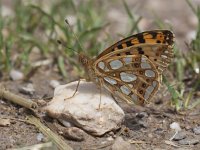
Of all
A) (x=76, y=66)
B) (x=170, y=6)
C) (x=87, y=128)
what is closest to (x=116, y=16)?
(x=170, y=6)

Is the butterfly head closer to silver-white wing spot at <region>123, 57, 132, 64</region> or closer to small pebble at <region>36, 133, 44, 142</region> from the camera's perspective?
silver-white wing spot at <region>123, 57, 132, 64</region>

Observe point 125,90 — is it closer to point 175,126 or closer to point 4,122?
point 175,126

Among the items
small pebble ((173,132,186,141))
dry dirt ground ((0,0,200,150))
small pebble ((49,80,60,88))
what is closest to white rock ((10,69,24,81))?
dry dirt ground ((0,0,200,150))

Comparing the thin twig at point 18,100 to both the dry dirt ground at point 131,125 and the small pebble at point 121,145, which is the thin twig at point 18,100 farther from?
the small pebble at point 121,145

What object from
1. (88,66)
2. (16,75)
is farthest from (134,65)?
(16,75)

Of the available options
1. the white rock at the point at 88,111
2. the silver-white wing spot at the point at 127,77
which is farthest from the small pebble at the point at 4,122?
the silver-white wing spot at the point at 127,77

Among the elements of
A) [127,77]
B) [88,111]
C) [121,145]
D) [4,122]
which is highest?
[127,77]
